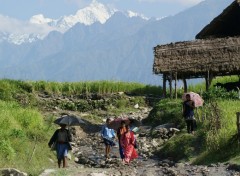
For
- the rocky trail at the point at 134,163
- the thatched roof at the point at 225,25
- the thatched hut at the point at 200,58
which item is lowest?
the rocky trail at the point at 134,163

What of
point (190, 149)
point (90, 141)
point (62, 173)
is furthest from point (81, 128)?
point (62, 173)

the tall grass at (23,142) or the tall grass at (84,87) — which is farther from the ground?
the tall grass at (84,87)

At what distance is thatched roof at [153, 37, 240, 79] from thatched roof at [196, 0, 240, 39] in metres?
2.41

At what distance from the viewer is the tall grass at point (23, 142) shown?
15.0m

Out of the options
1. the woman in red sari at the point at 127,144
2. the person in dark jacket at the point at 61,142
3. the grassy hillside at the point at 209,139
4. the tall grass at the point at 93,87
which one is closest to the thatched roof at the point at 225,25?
the tall grass at the point at 93,87

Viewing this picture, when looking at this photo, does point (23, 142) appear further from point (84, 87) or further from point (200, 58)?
point (84, 87)

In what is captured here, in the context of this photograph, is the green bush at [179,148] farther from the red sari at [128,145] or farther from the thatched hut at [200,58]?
the thatched hut at [200,58]

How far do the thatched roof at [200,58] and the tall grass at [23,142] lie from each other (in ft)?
36.7

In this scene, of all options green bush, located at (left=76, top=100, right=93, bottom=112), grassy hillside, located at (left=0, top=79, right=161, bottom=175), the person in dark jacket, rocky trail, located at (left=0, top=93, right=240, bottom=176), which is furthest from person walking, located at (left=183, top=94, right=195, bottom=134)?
green bush, located at (left=76, top=100, right=93, bottom=112)

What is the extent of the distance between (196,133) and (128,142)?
121 inches

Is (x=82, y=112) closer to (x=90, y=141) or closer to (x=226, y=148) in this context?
(x=90, y=141)

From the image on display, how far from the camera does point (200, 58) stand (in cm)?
2944

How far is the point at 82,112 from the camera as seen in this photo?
32844mm

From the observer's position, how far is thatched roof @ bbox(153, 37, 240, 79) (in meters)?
29.0
